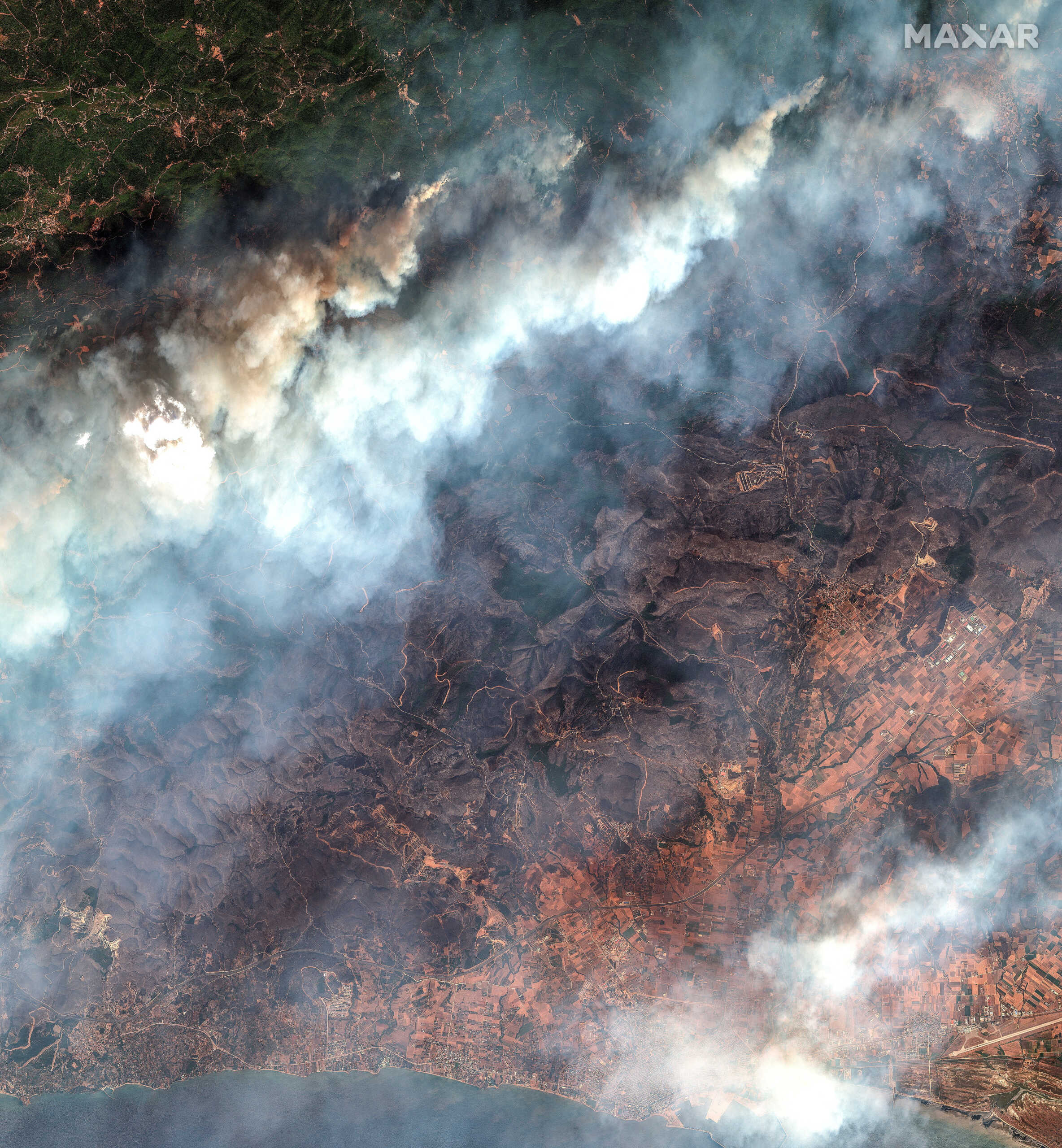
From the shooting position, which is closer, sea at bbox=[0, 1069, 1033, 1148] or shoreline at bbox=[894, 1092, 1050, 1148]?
shoreline at bbox=[894, 1092, 1050, 1148]

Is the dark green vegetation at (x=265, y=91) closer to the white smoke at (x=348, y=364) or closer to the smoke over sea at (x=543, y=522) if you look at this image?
the smoke over sea at (x=543, y=522)

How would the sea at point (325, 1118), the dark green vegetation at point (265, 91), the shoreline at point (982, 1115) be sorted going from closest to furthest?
the dark green vegetation at point (265, 91)
the shoreline at point (982, 1115)
the sea at point (325, 1118)

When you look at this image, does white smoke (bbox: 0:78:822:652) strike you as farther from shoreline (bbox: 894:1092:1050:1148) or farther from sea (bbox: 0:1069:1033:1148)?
shoreline (bbox: 894:1092:1050:1148)

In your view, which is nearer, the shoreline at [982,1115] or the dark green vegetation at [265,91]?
the dark green vegetation at [265,91]

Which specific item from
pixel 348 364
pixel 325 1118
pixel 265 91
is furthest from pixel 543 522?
pixel 325 1118

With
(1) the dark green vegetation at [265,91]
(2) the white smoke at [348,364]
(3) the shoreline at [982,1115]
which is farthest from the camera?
(3) the shoreline at [982,1115]

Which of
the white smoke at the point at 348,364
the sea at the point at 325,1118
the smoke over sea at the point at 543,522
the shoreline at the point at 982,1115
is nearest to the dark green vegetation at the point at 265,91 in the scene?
the smoke over sea at the point at 543,522

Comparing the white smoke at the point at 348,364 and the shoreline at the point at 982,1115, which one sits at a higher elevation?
the white smoke at the point at 348,364

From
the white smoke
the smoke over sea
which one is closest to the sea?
the smoke over sea

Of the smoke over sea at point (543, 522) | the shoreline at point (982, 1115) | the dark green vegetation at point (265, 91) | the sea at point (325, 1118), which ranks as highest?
the dark green vegetation at point (265, 91)
